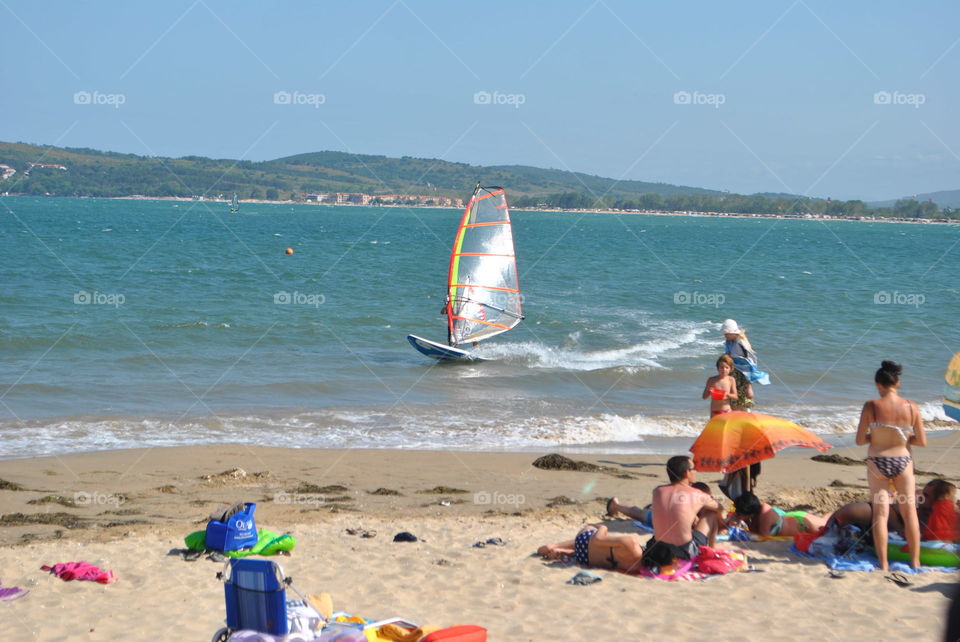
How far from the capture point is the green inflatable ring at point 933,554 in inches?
274

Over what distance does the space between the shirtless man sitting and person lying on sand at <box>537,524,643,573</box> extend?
0.11 m

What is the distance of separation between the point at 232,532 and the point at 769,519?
4.42 metres

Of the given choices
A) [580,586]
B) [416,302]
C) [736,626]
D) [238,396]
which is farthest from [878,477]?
[416,302]

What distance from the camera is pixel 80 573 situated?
674 cm

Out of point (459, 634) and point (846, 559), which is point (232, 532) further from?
point (846, 559)

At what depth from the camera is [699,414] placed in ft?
49.0

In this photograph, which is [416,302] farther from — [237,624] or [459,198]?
[459,198]

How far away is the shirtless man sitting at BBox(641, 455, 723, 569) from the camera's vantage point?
694cm

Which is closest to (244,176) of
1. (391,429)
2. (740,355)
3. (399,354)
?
(399,354)

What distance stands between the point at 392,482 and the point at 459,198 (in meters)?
164

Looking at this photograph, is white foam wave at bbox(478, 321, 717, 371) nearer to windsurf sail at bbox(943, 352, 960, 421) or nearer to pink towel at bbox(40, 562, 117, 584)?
windsurf sail at bbox(943, 352, 960, 421)

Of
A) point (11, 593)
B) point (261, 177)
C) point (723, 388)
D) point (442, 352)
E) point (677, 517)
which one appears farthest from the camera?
point (261, 177)

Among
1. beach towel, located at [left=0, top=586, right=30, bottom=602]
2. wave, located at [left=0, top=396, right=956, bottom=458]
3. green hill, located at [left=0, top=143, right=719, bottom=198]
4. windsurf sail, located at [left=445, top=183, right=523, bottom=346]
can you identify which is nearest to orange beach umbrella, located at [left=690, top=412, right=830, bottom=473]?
wave, located at [left=0, top=396, right=956, bottom=458]

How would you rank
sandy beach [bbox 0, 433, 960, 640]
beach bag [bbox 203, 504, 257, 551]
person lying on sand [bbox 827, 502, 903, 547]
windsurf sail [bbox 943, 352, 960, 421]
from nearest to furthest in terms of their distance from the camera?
sandy beach [bbox 0, 433, 960, 640] < person lying on sand [bbox 827, 502, 903, 547] < beach bag [bbox 203, 504, 257, 551] < windsurf sail [bbox 943, 352, 960, 421]
